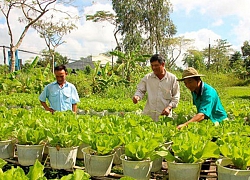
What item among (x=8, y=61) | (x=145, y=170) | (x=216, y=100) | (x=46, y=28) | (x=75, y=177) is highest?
(x=46, y=28)

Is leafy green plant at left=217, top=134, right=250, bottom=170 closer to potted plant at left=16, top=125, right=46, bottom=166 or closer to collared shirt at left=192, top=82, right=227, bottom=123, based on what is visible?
collared shirt at left=192, top=82, right=227, bottom=123

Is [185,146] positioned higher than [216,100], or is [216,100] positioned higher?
[216,100]

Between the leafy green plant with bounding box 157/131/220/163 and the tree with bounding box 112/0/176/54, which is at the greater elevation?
the tree with bounding box 112/0/176/54

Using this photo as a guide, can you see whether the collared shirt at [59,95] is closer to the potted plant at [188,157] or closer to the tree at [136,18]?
the potted plant at [188,157]

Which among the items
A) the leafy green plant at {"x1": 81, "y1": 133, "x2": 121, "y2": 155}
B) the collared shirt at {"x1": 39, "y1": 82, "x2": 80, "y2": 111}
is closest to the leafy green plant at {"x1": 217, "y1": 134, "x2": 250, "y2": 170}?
the leafy green plant at {"x1": 81, "y1": 133, "x2": 121, "y2": 155}

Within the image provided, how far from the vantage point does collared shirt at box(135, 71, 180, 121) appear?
398cm

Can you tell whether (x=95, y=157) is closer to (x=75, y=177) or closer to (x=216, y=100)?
(x=75, y=177)

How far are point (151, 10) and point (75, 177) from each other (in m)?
20.2

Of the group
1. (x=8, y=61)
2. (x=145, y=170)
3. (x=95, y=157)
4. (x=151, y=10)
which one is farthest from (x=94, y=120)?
(x=151, y=10)

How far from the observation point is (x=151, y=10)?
20.7 m

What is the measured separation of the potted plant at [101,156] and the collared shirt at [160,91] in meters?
1.78

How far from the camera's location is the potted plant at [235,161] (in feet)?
6.05

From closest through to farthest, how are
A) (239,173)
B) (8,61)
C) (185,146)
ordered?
(239,173) < (185,146) < (8,61)

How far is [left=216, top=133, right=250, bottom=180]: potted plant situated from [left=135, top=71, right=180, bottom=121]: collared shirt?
1863 millimetres
